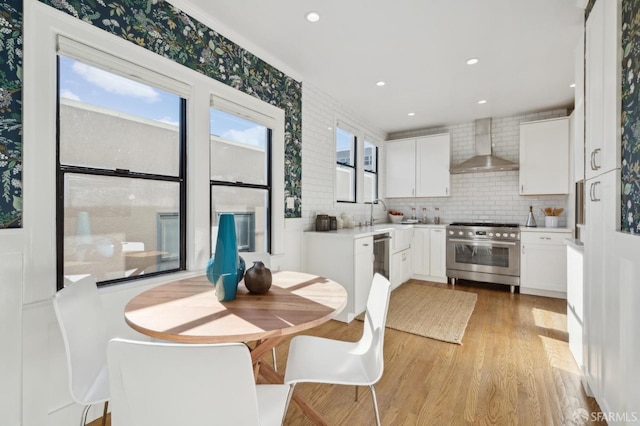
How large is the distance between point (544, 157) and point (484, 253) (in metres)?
1.68

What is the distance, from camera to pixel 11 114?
1.48m

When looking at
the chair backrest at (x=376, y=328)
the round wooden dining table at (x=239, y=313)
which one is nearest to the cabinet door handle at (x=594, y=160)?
the chair backrest at (x=376, y=328)

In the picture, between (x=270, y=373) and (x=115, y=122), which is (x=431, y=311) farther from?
(x=115, y=122)

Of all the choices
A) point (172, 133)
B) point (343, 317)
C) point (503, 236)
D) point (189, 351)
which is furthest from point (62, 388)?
point (503, 236)

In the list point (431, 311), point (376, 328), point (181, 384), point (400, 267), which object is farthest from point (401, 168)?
point (181, 384)

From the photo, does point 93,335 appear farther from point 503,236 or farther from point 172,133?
point 503,236

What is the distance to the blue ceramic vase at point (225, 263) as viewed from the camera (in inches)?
55.2

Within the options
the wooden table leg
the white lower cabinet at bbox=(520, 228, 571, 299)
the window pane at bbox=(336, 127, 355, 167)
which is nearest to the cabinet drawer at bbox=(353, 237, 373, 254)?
the window pane at bbox=(336, 127, 355, 167)

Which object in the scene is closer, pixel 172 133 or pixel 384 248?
pixel 172 133

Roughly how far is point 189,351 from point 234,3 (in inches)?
97.5

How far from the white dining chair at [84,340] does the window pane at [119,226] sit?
406mm

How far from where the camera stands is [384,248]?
400 cm

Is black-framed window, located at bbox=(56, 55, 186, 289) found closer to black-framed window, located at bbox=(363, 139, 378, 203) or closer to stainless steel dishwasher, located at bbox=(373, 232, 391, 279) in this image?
stainless steel dishwasher, located at bbox=(373, 232, 391, 279)

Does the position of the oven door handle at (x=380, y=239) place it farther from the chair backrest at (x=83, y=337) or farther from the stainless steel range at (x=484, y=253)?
the chair backrest at (x=83, y=337)
